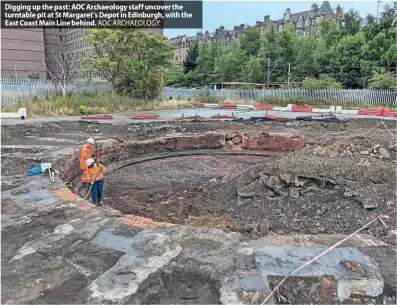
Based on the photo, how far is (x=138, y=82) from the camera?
75.6 feet

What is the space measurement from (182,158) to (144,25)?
594 inches

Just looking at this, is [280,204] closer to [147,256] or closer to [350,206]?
[350,206]

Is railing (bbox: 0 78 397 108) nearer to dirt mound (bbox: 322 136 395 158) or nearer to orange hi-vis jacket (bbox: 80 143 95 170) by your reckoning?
orange hi-vis jacket (bbox: 80 143 95 170)

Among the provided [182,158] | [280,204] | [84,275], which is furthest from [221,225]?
[182,158]

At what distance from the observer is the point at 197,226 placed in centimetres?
549

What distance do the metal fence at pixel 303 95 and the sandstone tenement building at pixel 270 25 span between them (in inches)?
986

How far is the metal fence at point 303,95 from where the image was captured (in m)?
25.5

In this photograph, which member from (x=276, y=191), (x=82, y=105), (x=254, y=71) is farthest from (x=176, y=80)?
(x=276, y=191)

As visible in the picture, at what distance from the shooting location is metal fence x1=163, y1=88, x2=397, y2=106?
25469 mm

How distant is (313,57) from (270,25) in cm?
1946

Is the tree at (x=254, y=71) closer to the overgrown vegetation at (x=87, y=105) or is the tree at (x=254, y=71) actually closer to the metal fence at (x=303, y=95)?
the metal fence at (x=303, y=95)

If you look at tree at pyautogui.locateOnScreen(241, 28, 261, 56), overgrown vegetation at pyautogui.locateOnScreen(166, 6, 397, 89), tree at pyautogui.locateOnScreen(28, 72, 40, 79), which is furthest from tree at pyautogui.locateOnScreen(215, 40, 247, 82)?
tree at pyautogui.locateOnScreen(28, 72, 40, 79)

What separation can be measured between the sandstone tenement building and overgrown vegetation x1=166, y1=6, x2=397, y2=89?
967cm

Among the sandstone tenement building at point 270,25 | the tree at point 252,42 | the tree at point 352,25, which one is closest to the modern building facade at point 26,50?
the sandstone tenement building at point 270,25
